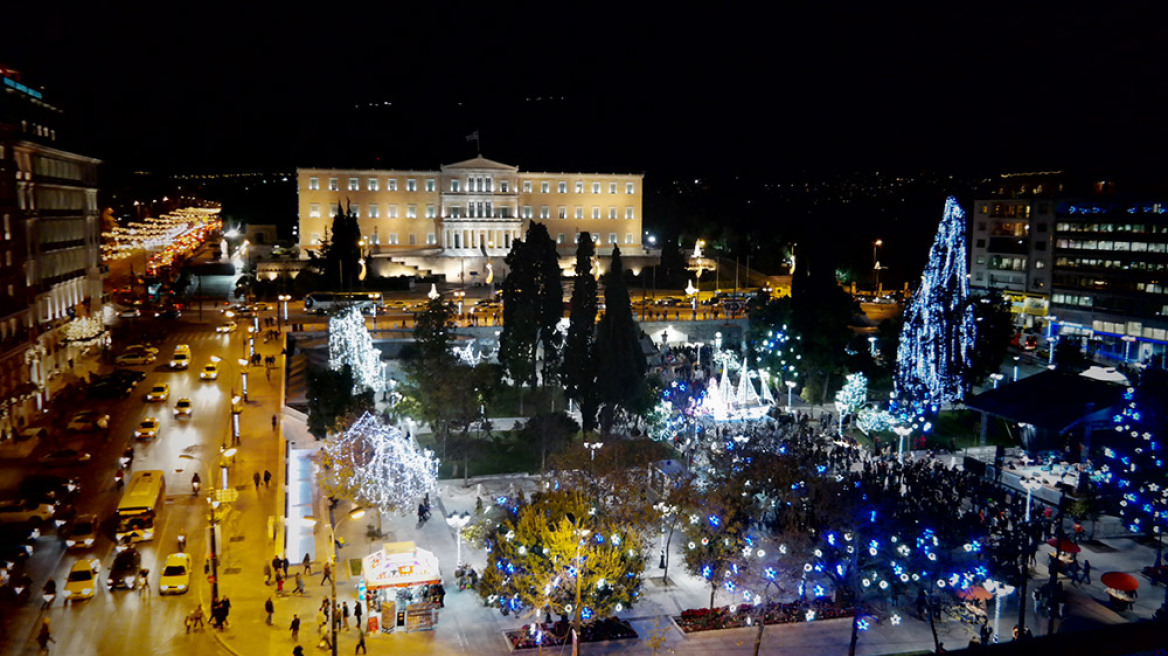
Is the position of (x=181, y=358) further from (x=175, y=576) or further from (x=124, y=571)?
(x=175, y=576)

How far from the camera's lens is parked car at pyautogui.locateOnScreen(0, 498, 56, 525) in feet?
76.8

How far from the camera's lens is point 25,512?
23.8 meters

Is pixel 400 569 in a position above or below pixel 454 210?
below

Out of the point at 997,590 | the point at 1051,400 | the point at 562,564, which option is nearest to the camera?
the point at 562,564

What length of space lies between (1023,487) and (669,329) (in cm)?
2601

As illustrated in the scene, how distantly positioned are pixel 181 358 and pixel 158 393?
6.26 m

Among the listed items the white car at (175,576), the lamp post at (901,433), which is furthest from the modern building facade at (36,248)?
the lamp post at (901,433)

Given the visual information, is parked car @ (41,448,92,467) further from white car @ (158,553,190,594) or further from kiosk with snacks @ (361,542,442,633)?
kiosk with snacks @ (361,542,442,633)

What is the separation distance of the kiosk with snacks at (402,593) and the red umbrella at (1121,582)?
51.3ft

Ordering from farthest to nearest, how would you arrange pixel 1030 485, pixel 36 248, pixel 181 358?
pixel 181 358, pixel 36 248, pixel 1030 485

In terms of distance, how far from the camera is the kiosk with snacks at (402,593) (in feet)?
62.3

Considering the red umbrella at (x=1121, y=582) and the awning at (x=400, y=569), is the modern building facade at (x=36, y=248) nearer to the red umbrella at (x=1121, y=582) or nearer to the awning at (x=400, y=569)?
the awning at (x=400, y=569)

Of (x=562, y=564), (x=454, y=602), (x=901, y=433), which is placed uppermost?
(x=562, y=564)

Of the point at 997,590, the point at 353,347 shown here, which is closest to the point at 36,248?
the point at 353,347
